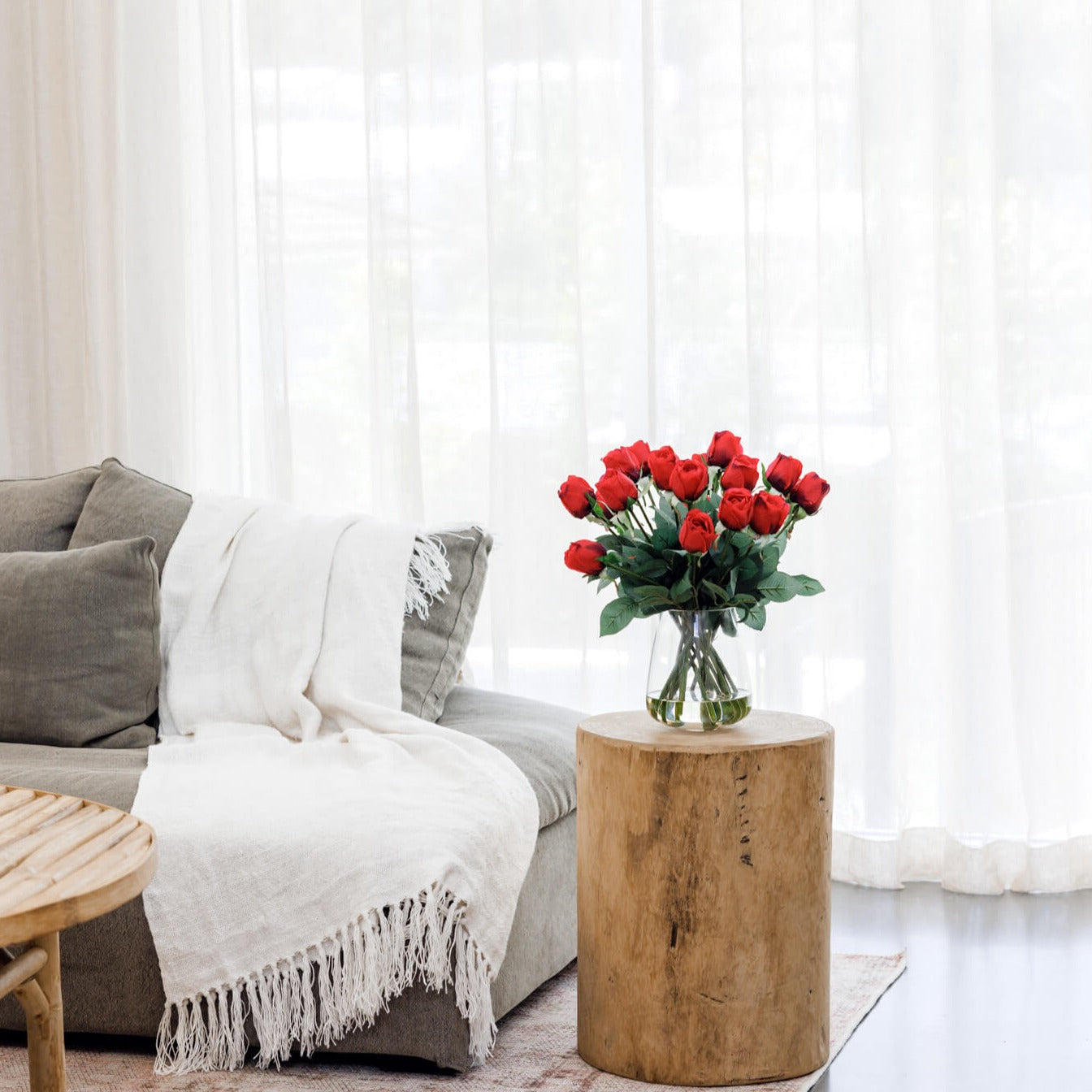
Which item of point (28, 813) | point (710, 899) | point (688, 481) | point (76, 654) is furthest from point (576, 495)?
point (76, 654)

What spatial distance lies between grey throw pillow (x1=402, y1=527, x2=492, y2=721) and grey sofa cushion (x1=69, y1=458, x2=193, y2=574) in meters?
0.50

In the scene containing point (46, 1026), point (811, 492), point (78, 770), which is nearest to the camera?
point (46, 1026)

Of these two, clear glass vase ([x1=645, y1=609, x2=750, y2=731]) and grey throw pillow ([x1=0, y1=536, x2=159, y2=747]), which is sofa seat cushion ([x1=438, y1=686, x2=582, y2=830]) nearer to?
clear glass vase ([x1=645, y1=609, x2=750, y2=731])

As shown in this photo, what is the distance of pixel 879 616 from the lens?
3.05 metres

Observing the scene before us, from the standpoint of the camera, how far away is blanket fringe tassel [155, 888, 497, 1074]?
78.1 inches

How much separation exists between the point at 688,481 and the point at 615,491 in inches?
4.2

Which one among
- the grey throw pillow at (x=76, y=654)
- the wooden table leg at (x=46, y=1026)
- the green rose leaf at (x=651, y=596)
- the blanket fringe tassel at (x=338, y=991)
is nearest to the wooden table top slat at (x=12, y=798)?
the wooden table leg at (x=46, y=1026)

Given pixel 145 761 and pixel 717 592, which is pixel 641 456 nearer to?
pixel 717 592

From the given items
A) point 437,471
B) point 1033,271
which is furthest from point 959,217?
point 437,471

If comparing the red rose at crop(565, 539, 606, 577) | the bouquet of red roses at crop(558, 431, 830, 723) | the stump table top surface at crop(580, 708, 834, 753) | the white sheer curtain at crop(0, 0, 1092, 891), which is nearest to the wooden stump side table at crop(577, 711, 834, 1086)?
the stump table top surface at crop(580, 708, 834, 753)

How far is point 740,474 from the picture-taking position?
1960 mm

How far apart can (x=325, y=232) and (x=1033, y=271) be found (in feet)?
5.08

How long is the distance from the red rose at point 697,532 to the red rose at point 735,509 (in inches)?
0.9

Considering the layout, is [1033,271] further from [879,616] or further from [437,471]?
[437,471]
